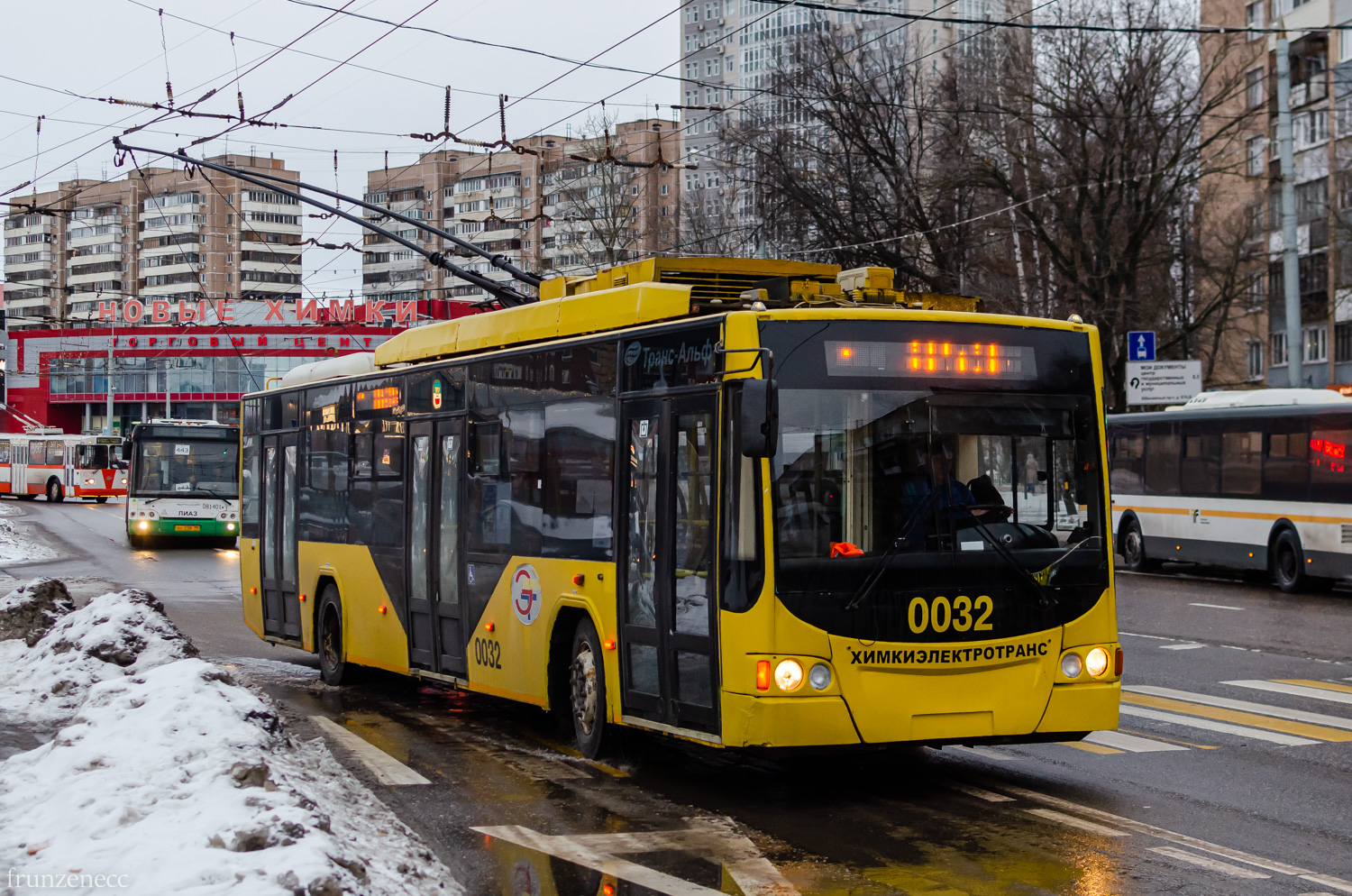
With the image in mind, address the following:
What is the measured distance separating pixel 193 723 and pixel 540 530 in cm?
325

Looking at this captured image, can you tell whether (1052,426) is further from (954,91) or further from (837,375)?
(954,91)

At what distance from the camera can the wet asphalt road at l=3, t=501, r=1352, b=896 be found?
6.76 meters

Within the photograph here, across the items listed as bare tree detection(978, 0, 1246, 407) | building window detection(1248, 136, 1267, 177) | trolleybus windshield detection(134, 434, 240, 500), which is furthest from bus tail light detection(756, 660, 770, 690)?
building window detection(1248, 136, 1267, 177)

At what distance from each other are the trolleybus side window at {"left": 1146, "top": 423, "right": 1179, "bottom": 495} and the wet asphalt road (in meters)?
13.3

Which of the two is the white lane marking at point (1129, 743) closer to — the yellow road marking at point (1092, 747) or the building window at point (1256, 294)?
the yellow road marking at point (1092, 747)

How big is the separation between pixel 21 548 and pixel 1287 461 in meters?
25.9

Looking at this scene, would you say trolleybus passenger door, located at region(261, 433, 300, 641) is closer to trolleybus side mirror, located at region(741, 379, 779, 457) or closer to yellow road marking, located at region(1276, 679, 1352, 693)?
trolleybus side mirror, located at region(741, 379, 779, 457)

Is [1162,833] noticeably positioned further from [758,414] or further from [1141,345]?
[1141,345]

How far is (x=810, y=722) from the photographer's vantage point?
803 cm

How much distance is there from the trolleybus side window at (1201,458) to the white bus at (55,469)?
47.3 m

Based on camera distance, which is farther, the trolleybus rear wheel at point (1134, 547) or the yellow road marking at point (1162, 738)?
the trolleybus rear wheel at point (1134, 547)

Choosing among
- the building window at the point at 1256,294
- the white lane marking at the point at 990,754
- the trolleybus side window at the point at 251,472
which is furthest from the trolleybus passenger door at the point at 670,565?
the building window at the point at 1256,294

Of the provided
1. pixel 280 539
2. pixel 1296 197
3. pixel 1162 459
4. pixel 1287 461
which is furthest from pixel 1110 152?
pixel 280 539

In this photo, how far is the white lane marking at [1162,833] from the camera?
6.87 m
